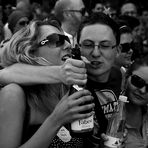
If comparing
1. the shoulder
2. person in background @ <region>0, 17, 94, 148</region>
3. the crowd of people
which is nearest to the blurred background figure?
the crowd of people

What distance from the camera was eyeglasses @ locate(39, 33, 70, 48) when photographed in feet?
6.12

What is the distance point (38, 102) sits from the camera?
1.75 meters

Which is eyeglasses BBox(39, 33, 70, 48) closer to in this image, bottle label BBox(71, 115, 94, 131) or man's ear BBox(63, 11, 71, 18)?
bottle label BBox(71, 115, 94, 131)

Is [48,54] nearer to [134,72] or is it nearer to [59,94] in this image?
[59,94]

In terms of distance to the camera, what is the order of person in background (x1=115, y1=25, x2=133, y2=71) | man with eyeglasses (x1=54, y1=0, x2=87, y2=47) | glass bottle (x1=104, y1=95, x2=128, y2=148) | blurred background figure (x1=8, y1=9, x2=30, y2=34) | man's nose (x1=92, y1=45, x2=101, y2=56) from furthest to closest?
blurred background figure (x1=8, y1=9, x2=30, y2=34) → man with eyeglasses (x1=54, y1=0, x2=87, y2=47) → person in background (x1=115, y1=25, x2=133, y2=71) → man's nose (x1=92, y1=45, x2=101, y2=56) → glass bottle (x1=104, y1=95, x2=128, y2=148)

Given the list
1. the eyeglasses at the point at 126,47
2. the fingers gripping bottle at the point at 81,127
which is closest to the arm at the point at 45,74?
the fingers gripping bottle at the point at 81,127

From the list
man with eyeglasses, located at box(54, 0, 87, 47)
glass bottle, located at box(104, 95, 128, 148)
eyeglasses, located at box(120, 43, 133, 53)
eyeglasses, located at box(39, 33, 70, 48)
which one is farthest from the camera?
man with eyeglasses, located at box(54, 0, 87, 47)

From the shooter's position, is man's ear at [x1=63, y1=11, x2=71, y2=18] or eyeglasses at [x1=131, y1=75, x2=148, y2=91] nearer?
eyeglasses at [x1=131, y1=75, x2=148, y2=91]

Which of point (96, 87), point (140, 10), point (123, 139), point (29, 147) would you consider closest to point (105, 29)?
point (96, 87)

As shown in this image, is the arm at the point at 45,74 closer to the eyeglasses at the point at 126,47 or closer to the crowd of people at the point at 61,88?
the crowd of people at the point at 61,88

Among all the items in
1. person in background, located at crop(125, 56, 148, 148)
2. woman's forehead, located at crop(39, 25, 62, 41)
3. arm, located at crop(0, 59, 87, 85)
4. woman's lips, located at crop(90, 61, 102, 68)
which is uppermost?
woman's forehead, located at crop(39, 25, 62, 41)

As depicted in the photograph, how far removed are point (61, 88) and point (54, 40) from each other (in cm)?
31

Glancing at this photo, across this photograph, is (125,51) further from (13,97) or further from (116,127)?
(13,97)

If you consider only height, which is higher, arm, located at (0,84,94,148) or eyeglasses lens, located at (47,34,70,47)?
eyeglasses lens, located at (47,34,70,47)
